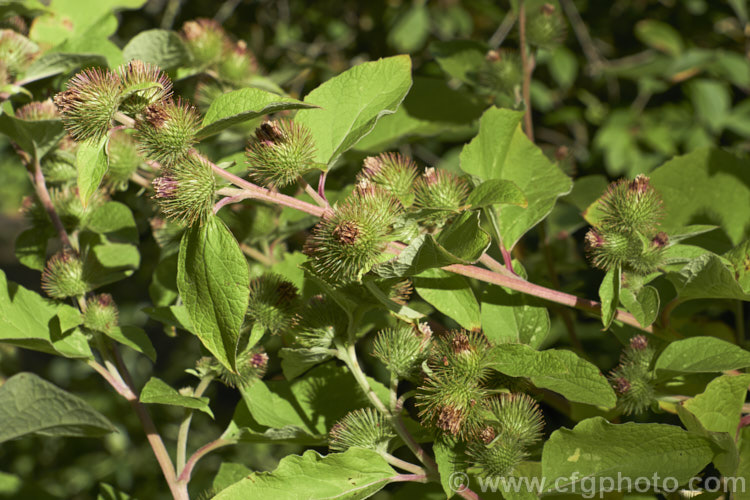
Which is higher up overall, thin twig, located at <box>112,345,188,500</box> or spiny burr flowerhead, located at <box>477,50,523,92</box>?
spiny burr flowerhead, located at <box>477,50,523,92</box>

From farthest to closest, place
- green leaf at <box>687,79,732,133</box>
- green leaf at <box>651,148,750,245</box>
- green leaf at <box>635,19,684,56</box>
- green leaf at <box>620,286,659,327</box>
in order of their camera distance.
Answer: green leaf at <box>635,19,684,56</box>, green leaf at <box>687,79,732,133</box>, green leaf at <box>651,148,750,245</box>, green leaf at <box>620,286,659,327</box>

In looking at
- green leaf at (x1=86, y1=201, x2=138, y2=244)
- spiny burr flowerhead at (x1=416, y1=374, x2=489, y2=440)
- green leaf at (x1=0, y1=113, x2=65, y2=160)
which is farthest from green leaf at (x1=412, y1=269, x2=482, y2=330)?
green leaf at (x1=0, y1=113, x2=65, y2=160)

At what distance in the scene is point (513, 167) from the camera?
1.55 m

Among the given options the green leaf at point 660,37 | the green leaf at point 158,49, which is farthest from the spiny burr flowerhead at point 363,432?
the green leaf at point 660,37

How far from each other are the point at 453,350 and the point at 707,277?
521 mm

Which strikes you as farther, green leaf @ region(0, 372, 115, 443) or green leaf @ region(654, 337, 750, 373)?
green leaf @ region(0, 372, 115, 443)

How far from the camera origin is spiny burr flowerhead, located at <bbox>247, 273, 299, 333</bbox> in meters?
1.39

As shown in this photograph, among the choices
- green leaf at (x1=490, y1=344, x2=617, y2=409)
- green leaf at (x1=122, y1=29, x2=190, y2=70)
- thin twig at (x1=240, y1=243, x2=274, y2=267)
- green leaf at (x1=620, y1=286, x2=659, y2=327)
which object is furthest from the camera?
thin twig at (x1=240, y1=243, x2=274, y2=267)

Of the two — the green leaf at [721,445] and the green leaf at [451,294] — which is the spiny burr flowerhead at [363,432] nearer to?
the green leaf at [451,294]

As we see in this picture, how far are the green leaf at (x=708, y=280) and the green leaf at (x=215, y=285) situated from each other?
0.88 meters

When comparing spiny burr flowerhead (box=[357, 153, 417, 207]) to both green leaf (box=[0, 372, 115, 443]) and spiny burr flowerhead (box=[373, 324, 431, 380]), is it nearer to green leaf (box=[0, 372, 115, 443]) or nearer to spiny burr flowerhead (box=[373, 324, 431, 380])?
spiny burr flowerhead (box=[373, 324, 431, 380])

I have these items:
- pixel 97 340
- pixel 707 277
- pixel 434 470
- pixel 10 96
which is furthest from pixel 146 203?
pixel 707 277

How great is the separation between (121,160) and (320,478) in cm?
105

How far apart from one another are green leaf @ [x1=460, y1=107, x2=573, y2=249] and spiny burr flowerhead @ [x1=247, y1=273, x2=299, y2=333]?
49cm
